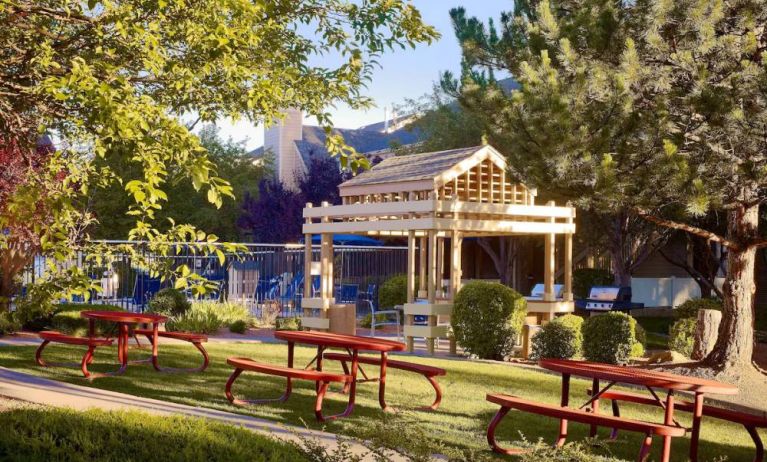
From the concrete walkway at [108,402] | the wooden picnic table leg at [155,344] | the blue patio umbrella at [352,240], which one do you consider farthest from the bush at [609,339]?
the blue patio umbrella at [352,240]

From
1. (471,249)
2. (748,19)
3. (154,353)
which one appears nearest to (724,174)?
(748,19)

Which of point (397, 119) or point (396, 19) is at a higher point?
point (397, 119)

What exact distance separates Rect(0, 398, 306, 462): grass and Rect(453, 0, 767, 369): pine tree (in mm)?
Answer: 6703

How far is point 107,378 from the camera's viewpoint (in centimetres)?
1002

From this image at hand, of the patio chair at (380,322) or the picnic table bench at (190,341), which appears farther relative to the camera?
the patio chair at (380,322)

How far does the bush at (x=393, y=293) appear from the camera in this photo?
2238cm

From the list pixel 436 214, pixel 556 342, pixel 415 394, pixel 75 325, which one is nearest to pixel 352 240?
pixel 436 214

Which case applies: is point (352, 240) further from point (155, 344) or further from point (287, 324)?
point (155, 344)

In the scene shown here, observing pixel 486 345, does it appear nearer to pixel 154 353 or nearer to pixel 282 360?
pixel 282 360

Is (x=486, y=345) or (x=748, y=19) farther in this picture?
(x=486, y=345)

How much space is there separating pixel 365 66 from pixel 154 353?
4.38 meters

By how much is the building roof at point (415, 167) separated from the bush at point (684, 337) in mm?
4255

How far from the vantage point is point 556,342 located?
13.5m

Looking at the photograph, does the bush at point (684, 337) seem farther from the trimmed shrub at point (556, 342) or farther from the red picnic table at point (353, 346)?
the red picnic table at point (353, 346)
